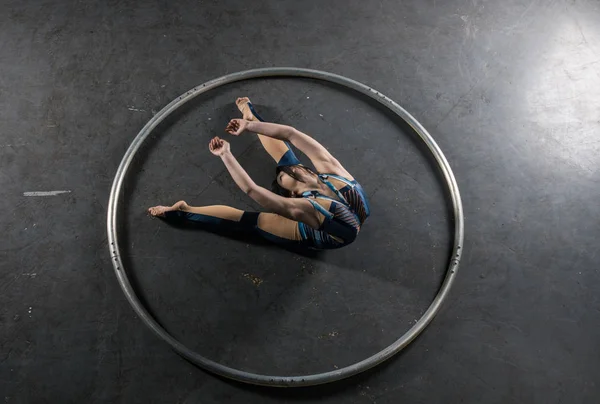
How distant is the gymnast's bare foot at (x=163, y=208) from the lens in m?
4.23

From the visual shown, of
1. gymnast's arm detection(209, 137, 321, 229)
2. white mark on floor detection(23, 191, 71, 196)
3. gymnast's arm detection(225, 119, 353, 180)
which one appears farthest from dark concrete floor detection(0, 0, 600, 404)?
gymnast's arm detection(209, 137, 321, 229)

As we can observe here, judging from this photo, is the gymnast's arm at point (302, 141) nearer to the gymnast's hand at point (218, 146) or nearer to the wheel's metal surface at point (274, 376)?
the gymnast's hand at point (218, 146)

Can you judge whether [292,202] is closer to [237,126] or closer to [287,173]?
[287,173]

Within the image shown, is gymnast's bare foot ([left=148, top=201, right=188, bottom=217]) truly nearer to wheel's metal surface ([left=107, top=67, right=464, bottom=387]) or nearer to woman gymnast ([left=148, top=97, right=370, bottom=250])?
woman gymnast ([left=148, top=97, right=370, bottom=250])

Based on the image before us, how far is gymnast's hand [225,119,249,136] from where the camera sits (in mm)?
4258

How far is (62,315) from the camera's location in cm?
401

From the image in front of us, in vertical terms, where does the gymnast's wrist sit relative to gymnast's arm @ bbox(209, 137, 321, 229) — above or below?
→ above

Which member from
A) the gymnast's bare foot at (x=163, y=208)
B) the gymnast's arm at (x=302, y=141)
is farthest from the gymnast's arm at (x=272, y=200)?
the gymnast's bare foot at (x=163, y=208)

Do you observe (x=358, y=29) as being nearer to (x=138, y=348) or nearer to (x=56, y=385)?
(x=138, y=348)

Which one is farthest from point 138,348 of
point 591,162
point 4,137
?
point 591,162

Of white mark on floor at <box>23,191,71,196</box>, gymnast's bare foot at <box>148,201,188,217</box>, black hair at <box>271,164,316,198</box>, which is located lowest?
white mark on floor at <box>23,191,71,196</box>

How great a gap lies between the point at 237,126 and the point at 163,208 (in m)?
0.87

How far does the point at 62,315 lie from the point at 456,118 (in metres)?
3.60

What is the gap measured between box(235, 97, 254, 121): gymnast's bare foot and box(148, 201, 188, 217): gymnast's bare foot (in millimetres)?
917
